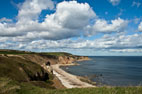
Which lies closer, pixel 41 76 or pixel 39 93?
pixel 39 93

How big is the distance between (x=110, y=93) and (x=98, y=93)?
133cm

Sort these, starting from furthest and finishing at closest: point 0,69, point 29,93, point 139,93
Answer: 1. point 0,69
2. point 29,93
3. point 139,93

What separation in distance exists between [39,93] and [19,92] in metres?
2.20

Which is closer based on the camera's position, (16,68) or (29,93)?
(29,93)

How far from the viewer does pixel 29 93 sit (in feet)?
45.7

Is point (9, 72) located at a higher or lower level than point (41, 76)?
higher

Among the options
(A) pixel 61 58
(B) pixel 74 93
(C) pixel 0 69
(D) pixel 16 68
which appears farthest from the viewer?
(A) pixel 61 58

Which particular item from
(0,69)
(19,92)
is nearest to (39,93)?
(19,92)

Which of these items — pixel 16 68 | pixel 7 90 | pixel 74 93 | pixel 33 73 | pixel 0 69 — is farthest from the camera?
pixel 33 73

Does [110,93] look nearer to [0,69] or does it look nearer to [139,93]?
[139,93]

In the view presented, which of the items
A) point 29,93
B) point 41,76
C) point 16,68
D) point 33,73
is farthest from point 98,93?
point 41,76

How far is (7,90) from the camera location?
12.2 meters

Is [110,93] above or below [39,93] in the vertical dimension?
above

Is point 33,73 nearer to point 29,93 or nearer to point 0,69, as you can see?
point 0,69
